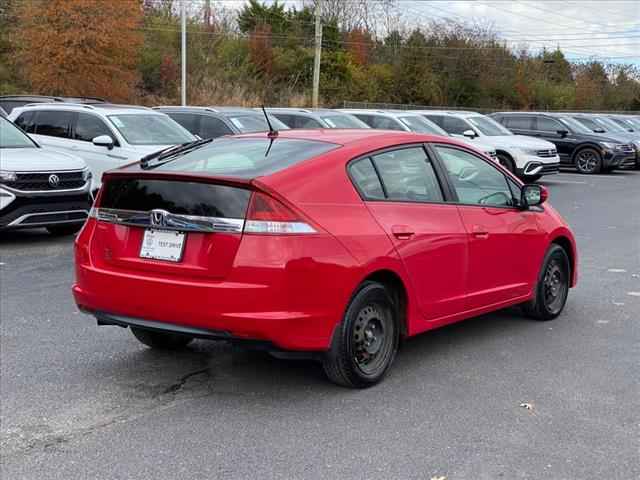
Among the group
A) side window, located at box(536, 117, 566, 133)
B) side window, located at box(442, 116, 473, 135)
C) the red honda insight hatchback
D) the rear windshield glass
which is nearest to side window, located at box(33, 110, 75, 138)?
the red honda insight hatchback

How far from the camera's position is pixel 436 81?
2148 inches

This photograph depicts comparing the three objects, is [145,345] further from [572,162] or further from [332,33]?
[332,33]

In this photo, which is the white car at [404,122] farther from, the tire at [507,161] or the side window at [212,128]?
the side window at [212,128]

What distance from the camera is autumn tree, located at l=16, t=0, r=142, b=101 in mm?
31641

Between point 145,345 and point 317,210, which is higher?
point 317,210

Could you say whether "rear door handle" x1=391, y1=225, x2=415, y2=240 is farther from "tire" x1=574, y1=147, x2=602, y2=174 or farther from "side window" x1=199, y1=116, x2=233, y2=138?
"tire" x1=574, y1=147, x2=602, y2=174

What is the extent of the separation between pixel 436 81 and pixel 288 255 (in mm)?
51733

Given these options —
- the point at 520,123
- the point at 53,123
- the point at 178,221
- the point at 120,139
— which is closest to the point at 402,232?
the point at 178,221

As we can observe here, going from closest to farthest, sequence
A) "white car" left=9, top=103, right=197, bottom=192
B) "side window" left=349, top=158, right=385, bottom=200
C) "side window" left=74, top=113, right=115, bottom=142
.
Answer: "side window" left=349, top=158, right=385, bottom=200 → "white car" left=9, top=103, right=197, bottom=192 → "side window" left=74, top=113, right=115, bottom=142

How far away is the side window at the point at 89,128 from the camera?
13086 millimetres

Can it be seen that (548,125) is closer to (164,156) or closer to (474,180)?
(474,180)

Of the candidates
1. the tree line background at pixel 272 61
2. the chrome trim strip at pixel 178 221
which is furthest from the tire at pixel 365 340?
the tree line background at pixel 272 61

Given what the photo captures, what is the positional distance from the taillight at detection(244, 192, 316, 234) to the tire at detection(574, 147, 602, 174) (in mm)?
21980

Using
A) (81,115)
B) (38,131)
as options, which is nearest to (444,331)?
(81,115)
